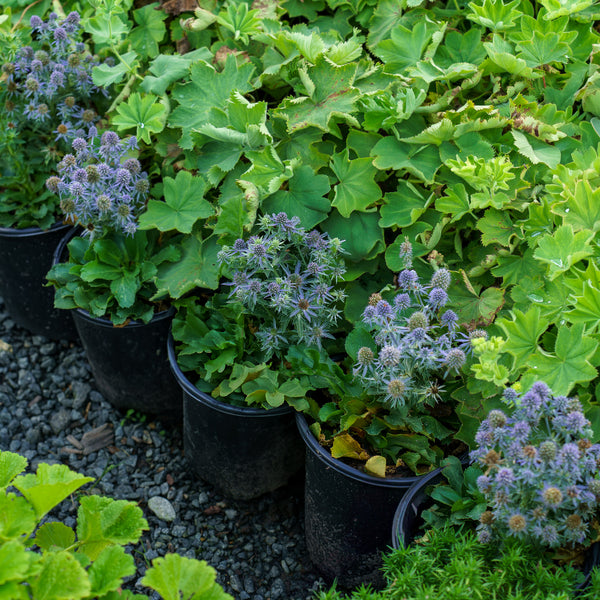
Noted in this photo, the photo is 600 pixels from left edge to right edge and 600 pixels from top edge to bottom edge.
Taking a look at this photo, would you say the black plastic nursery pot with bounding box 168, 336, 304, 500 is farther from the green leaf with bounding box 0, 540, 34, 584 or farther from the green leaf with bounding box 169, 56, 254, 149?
the green leaf with bounding box 0, 540, 34, 584

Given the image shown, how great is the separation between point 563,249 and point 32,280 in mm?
2139

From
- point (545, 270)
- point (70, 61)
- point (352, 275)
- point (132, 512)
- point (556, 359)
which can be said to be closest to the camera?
point (132, 512)

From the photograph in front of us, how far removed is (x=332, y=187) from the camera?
229cm

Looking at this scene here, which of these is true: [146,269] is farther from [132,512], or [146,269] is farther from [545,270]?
[545,270]

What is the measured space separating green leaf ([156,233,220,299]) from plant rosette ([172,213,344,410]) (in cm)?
8

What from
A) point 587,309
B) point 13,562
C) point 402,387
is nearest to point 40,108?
point 402,387

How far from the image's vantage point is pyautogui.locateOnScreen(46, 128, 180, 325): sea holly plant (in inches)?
90.4

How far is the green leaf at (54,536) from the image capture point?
1497 mm

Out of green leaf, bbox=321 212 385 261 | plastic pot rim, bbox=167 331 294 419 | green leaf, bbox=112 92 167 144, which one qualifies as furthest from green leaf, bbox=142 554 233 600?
green leaf, bbox=112 92 167 144

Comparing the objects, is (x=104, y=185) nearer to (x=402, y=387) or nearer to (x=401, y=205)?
(x=401, y=205)

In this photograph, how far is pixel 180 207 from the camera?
7.76 ft

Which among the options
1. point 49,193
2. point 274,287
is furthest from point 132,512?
point 49,193

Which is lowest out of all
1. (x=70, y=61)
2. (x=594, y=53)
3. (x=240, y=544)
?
(x=240, y=544)

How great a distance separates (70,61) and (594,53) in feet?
6.09
